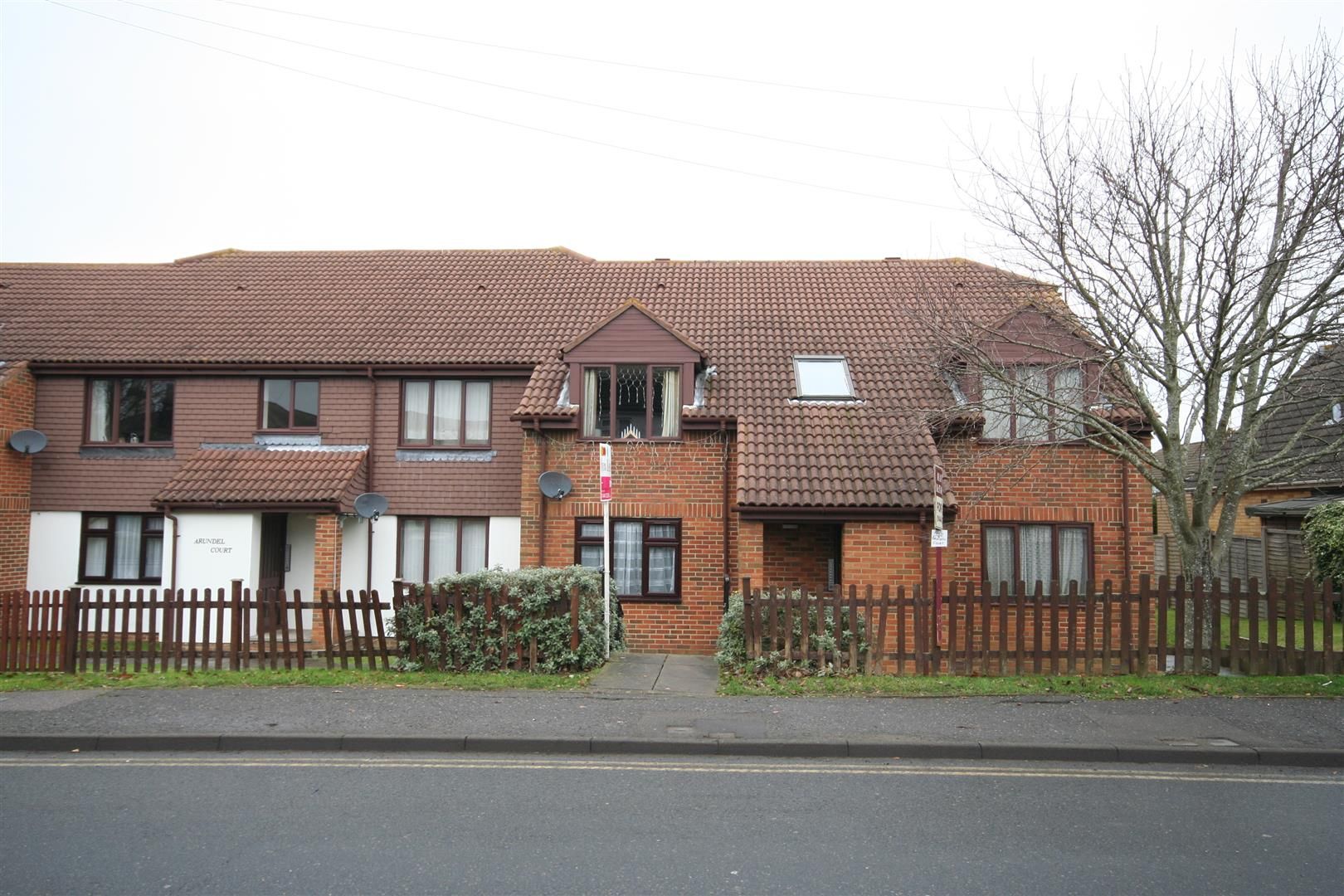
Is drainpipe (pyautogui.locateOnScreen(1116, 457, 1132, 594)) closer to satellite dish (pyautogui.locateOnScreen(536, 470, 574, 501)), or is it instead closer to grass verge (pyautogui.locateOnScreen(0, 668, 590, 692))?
satellite dish (pyautogui.locateOnScreen(536, 470, 574, 501))

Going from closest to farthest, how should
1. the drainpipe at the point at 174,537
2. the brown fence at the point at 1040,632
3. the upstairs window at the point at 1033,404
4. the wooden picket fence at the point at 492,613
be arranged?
the brown fence at the point at 1040,632 → the wooden picket fence at the point at 492,613 → the upstairs window at the point at 1033,404 → the drainpipe at the point at 174,537

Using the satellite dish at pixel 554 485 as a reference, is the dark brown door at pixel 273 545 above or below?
below

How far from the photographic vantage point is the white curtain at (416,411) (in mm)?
17250

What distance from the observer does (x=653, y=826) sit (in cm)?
602

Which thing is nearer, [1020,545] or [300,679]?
[300,679]

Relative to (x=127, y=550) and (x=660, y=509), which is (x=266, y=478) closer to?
(x=127, y=550)

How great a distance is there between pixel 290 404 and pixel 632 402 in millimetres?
6679

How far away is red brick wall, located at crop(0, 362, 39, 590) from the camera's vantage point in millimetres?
16594

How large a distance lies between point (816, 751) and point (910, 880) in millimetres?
2901

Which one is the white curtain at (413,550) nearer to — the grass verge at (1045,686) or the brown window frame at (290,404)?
the brown window frame at (290,404)

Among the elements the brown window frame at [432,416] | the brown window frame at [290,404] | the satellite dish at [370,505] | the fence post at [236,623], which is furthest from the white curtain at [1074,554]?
the brown window frame at [290,404]

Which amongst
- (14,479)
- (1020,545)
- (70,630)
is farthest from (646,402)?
(14,479)

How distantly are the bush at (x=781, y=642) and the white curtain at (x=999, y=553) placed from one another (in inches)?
161

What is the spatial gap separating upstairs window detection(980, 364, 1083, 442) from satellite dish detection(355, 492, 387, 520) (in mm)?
10095
